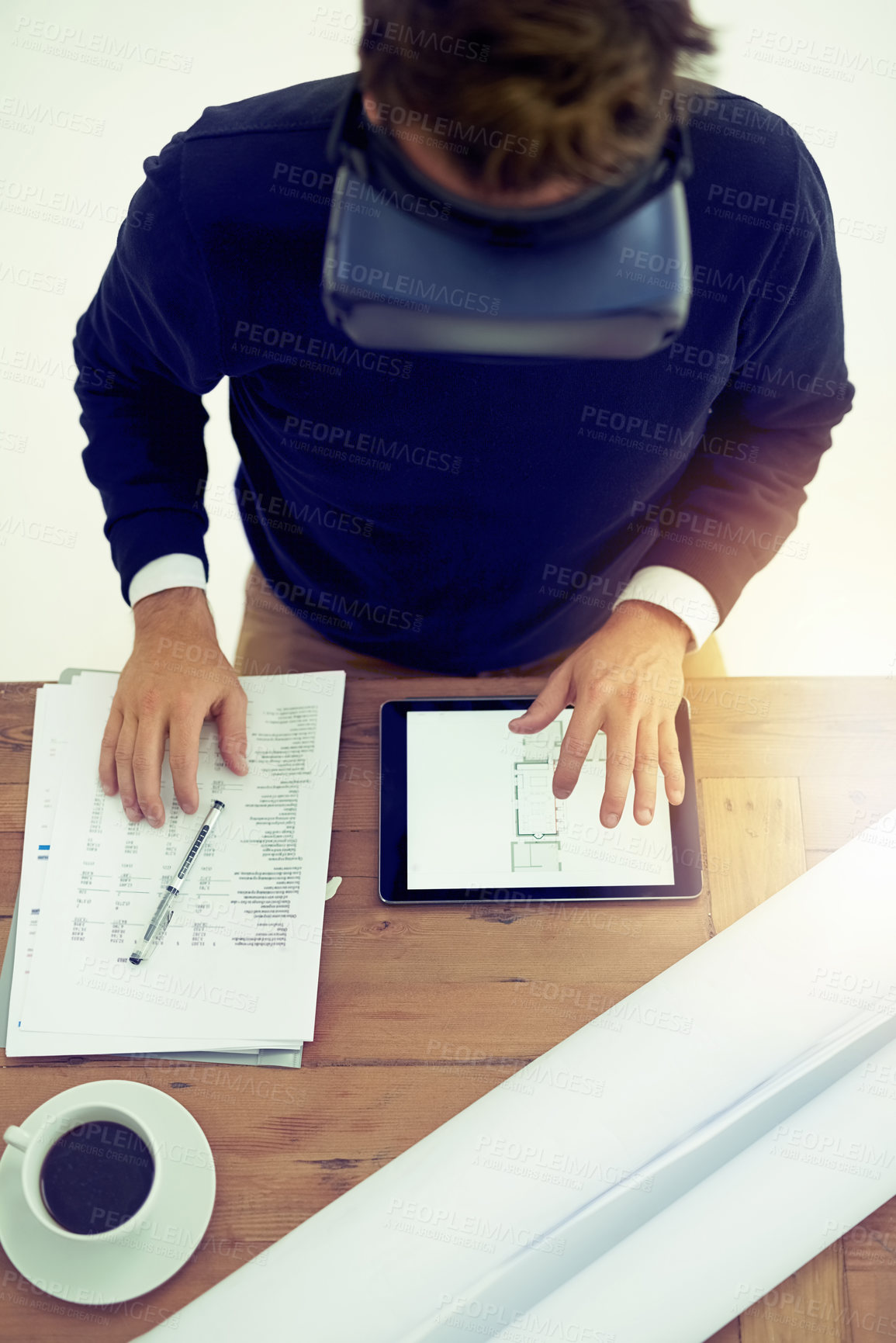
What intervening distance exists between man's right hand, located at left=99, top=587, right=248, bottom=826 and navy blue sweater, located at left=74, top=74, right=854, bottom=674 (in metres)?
0.14

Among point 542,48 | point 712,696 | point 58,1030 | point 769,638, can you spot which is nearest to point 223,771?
point 58,1030

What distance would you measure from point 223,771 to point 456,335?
562 millimetres

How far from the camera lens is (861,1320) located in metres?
0.69

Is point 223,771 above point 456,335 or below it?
below

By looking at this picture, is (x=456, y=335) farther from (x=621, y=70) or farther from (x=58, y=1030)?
(x=58, y=1030)

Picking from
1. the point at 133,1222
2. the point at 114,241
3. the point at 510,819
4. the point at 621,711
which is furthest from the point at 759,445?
the point at 114,241

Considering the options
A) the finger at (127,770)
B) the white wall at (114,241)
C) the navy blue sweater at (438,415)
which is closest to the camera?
the navy blue sweater at (438,415)

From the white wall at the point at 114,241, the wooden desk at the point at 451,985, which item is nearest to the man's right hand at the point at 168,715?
the wooden desk at the point at 451,985

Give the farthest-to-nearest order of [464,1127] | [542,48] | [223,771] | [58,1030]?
[223,771] → [58,1030] → [464,1127] → [542,48]

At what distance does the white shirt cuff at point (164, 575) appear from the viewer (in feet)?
3.34

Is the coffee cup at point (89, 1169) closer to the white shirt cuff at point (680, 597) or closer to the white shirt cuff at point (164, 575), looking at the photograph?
the white shirt cuff at point (164, 575)

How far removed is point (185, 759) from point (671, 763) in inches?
18.2

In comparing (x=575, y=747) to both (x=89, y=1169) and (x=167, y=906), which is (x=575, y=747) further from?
(x=89, y=1169)

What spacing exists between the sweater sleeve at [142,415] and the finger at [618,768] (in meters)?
0.51
